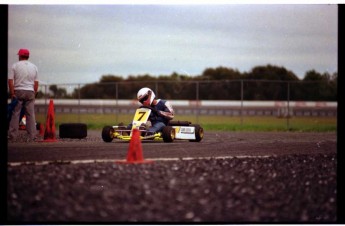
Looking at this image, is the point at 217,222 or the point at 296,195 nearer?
the point at 217,222

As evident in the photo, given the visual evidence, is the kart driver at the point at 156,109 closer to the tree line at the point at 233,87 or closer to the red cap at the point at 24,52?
the red cap at the point at 24,52

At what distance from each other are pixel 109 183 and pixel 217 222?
1998 mm

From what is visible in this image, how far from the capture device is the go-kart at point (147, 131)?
14.6m

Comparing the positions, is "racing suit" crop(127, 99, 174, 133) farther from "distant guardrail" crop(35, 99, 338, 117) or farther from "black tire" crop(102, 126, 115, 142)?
"distant guardrail" crop(35, 99, 338, 117)

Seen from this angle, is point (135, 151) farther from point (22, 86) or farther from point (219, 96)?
point (219, 96)

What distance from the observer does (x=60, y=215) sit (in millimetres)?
7137

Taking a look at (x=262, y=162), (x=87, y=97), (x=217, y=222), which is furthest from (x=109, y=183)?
(x=87, y=97)

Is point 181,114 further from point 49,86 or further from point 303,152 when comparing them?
point 303,152

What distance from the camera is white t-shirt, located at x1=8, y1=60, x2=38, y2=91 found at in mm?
14094

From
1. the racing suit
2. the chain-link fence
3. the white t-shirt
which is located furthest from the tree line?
the white t-shirt

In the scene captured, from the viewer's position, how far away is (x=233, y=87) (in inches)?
1451

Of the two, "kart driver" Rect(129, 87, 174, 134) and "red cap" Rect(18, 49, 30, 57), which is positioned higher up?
"red cap" Rect(18, 49, 30, 57)

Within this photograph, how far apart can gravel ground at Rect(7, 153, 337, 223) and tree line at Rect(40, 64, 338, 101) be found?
13.9 meters

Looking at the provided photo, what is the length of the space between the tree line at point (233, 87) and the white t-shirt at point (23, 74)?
11.3 meters
